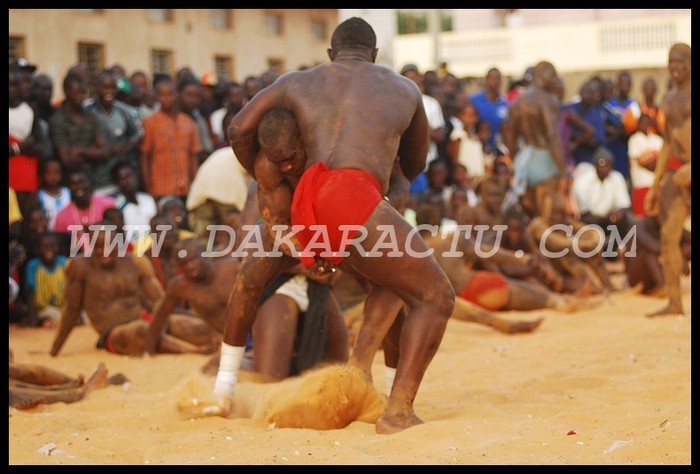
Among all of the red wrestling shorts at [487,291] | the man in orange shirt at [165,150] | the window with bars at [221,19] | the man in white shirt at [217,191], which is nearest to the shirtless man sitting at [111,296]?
the man in white shirt at [217,191]

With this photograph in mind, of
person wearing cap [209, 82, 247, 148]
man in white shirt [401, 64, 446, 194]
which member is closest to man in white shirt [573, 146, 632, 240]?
man in white shirt [401, 64, 446, 194]

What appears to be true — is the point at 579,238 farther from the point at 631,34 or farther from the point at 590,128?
the point at 631,34

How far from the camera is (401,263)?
196 inches

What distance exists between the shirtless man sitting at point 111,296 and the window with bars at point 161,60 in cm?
1634

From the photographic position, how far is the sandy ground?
15.1 ft

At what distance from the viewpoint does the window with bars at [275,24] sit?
29.5 metres

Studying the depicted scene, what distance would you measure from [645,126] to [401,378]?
9.40 meters

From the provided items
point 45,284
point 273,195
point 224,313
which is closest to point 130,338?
point 224,313

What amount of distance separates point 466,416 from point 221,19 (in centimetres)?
2304

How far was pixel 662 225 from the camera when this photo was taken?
29.1 ft

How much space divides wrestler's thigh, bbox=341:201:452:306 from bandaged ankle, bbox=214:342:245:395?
94 centimetres

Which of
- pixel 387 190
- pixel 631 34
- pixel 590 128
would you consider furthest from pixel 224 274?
pixel 631 34

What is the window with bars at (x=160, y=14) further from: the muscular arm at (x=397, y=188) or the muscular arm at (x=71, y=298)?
the muscular arm at (x=397, y=188)

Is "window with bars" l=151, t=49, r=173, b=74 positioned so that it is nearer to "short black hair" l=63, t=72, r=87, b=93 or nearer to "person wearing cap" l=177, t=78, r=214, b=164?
"person wearing cap" l=177, t=78, r=214, b=164
